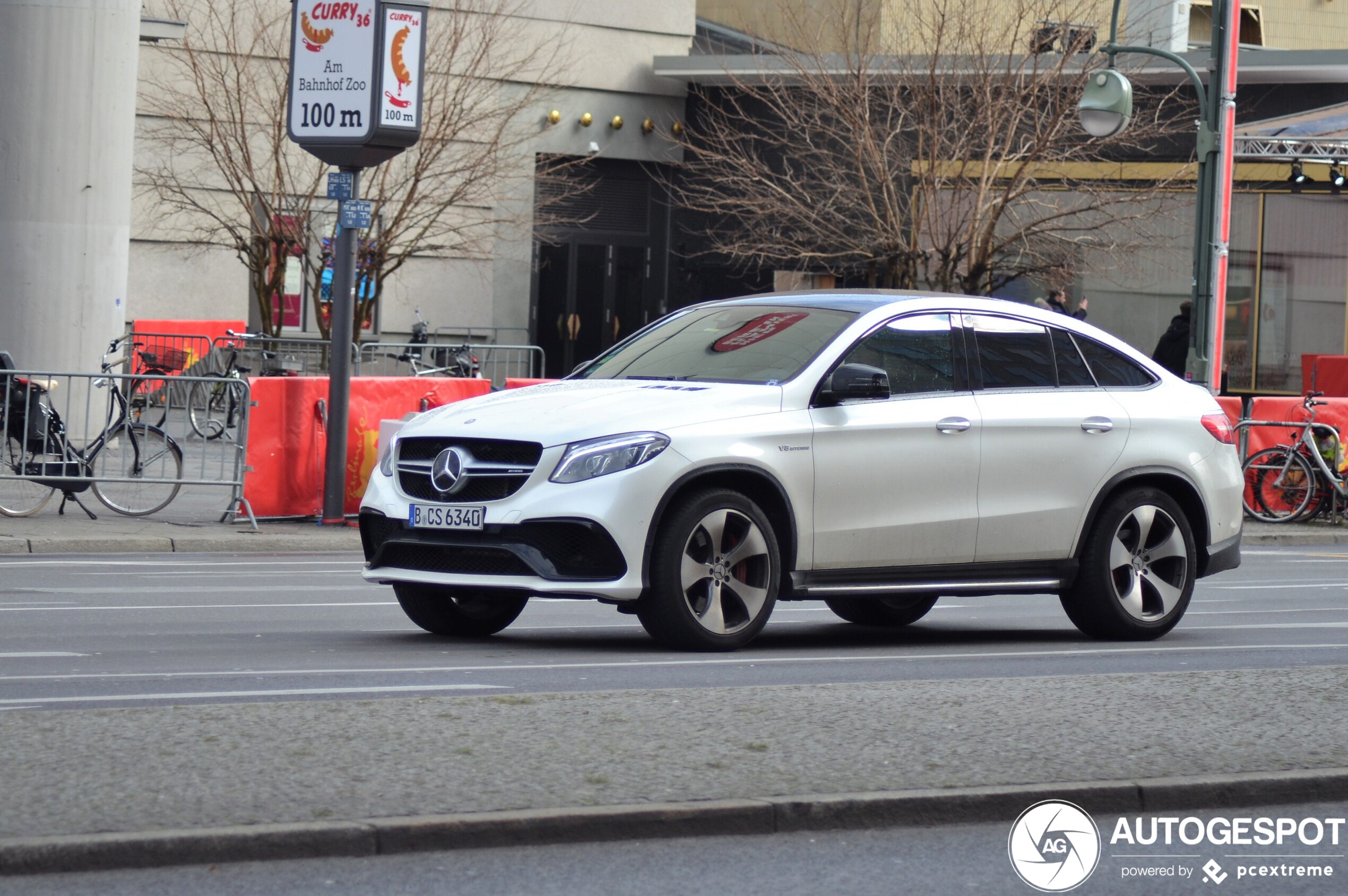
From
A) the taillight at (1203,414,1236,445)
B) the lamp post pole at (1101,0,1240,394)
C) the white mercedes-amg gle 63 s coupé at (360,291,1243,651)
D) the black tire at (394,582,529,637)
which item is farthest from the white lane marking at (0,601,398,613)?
the lamp post pole at (1101,0,1240,394)

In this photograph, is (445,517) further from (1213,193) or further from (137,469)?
(1213,193)

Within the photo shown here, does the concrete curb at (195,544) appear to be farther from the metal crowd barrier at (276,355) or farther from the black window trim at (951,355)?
the metal crowd barrier at (276,355)

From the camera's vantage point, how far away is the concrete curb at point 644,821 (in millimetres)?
5234

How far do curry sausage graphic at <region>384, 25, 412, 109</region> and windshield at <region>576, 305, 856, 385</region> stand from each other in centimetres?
696

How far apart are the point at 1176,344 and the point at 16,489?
15.1 meters

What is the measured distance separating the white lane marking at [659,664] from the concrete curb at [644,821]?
113 inches

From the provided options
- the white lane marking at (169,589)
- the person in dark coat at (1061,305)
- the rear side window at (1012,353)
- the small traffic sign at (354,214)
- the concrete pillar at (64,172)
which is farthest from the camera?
the person in dark coat at (1061,305)

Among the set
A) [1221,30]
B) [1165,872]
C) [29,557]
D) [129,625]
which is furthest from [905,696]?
[1221,30]

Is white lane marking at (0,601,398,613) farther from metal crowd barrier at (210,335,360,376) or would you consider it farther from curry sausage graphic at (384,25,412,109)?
metal crowd barrier at (210,335,360,376)

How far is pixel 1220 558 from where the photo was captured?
35.5 feet

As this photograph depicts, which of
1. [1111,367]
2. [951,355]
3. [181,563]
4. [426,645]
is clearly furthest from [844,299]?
[181,563]

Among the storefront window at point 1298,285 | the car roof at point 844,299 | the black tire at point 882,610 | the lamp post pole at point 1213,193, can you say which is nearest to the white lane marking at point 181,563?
the black tire at point 882,610

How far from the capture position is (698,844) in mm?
5742

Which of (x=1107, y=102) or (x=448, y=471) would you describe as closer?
(x=448, y=471)
